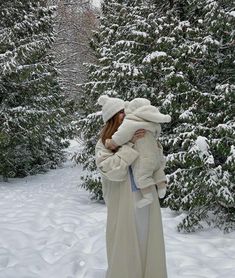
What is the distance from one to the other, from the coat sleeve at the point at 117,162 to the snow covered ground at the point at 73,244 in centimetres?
184

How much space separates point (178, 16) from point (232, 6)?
7.19 ft

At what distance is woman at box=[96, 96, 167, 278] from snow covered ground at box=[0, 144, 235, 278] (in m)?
1.22

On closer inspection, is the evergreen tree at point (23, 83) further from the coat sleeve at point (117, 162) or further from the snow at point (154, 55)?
the coat sleeve at point (117, 162)

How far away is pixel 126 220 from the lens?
12.7ft

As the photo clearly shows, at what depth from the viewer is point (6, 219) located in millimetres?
7930

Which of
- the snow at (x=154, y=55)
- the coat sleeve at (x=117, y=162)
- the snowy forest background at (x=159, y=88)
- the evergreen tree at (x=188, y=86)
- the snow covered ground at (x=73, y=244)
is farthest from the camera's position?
the snow at (x=154, y=55)

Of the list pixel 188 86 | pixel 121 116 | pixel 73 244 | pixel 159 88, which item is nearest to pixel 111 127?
pixel 121 116

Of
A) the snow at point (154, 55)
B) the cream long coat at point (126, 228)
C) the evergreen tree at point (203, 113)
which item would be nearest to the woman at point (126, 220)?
the cream long coat at point (126, 228)

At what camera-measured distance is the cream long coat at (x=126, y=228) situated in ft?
12.4

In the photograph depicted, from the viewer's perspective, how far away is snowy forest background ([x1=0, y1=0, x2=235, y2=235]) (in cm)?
689

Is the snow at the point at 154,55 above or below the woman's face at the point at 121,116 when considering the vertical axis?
above

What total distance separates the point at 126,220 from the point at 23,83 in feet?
33.2

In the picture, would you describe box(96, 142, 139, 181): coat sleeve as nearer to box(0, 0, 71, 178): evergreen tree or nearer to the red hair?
the red hair

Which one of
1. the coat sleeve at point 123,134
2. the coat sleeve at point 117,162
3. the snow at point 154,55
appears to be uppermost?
the snow at point 154,55
